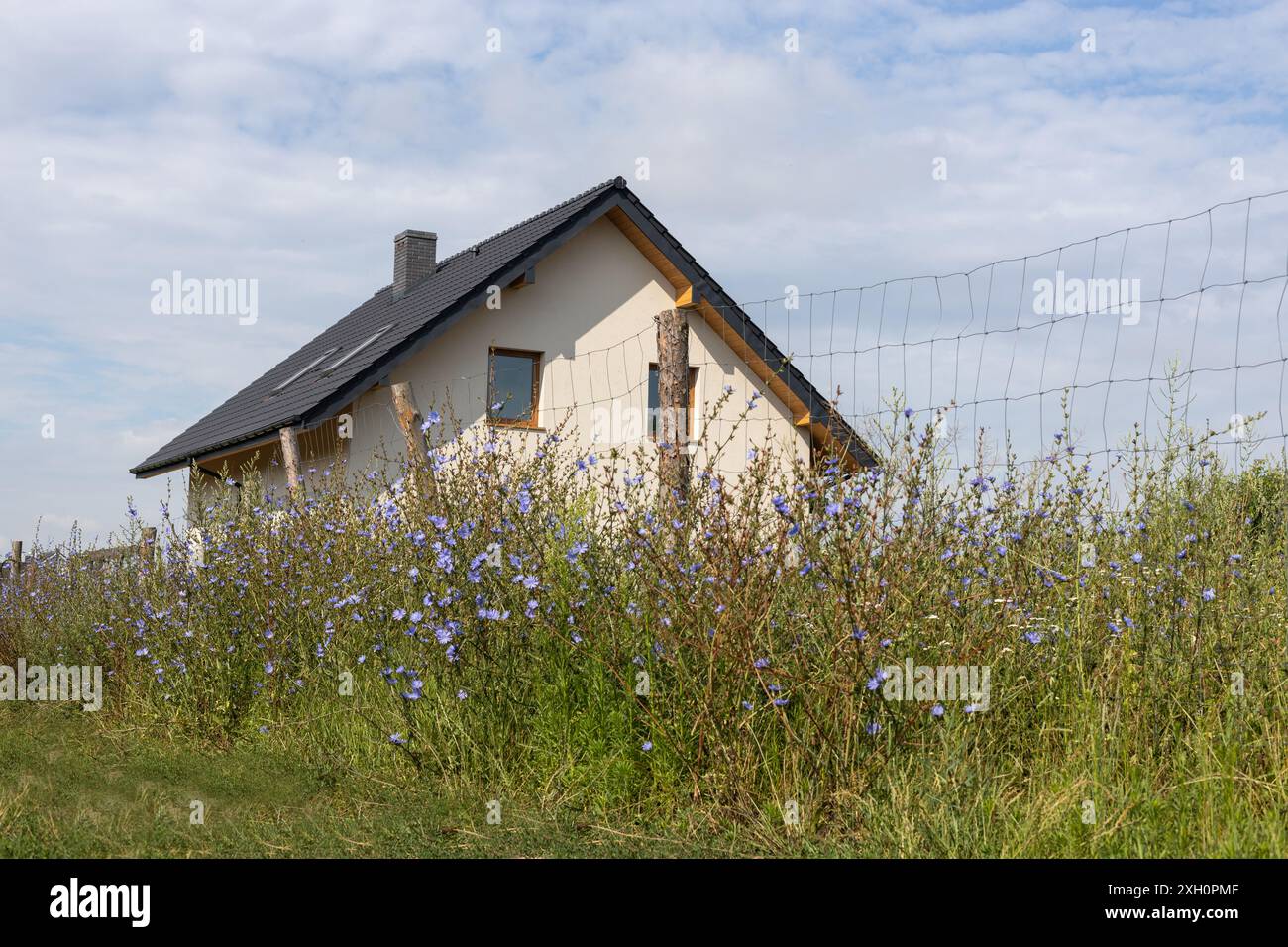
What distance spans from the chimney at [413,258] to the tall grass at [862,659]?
677 inches

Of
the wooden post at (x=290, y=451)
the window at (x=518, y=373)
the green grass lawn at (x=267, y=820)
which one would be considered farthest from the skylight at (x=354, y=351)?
the green grass lawn at (x=267, y=820)

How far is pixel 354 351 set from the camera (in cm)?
1803

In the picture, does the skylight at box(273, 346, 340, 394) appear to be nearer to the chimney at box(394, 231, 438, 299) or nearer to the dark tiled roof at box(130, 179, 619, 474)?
the dark tiled roof at box(130, 179, 619, 474)

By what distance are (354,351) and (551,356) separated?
10.9ft

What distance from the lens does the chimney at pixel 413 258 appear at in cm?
2230

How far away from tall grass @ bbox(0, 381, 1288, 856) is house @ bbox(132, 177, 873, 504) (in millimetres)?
9860

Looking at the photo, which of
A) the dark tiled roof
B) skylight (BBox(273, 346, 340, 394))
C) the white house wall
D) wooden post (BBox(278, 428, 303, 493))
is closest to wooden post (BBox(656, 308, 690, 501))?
wooden post (BBox(278, 428, 303, 493))

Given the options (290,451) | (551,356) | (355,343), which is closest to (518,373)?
(551,356)

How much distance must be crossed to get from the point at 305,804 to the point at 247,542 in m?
3.07

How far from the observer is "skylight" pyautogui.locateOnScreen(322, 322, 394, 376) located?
17136mm

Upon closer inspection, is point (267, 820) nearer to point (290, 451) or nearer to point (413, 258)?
point (290, 451)

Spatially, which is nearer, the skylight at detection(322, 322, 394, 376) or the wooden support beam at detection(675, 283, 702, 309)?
the skylight at detection(322, 322, 394, 376)
